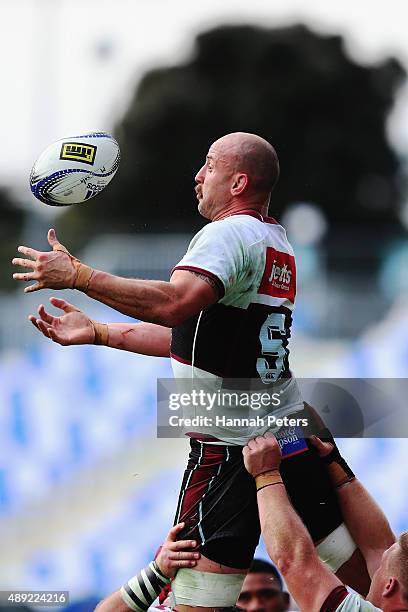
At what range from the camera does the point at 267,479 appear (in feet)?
12.4

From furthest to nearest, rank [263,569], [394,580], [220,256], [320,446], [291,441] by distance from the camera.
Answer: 1. [263,569]
2. [320,446]
3. [291,441]
4. [220,256]
5. [394,580]

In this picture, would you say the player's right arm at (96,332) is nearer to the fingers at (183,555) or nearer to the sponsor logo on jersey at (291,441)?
the sponsor logo on jersey at (291,441)

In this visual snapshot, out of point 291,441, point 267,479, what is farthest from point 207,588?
point 291,441

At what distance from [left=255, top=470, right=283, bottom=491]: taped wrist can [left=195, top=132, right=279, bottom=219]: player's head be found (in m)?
0.94

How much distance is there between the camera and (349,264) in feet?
33.7

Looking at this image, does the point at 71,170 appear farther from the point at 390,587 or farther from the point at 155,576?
the point at 390,587

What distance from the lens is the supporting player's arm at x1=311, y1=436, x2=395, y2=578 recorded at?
4129 millimetres

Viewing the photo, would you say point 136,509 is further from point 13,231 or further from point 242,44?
point 242,44

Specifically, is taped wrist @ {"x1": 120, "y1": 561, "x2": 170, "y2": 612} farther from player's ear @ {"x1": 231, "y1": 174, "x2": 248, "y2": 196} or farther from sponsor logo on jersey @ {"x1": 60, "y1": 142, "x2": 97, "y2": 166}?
sponsor logo on jersey @ {"x1": 60, "y1": 142, "x2": 97, "y2": 166}

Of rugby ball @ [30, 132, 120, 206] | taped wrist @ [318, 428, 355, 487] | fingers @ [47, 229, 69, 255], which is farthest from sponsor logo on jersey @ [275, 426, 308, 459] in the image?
rugby ball @ [30, 132, 120, 206]

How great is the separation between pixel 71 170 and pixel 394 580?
1.80m

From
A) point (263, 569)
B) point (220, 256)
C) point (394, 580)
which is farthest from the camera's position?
point (263, 569)

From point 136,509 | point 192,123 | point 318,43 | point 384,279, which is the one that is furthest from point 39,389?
point 318,43

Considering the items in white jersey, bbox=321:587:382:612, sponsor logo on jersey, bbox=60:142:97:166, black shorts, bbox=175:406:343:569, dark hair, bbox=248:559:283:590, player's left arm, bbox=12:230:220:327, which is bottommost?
dark hair, bbox=248:559:283:590
